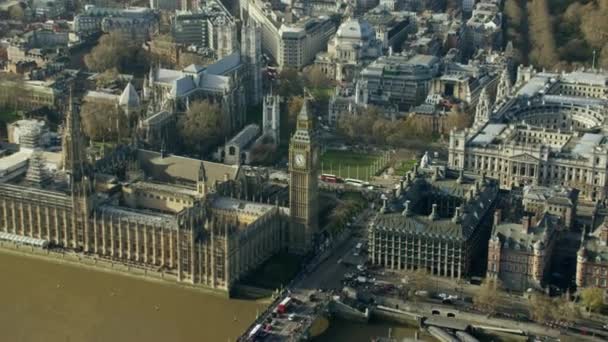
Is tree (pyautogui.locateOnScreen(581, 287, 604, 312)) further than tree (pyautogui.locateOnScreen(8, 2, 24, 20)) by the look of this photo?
No

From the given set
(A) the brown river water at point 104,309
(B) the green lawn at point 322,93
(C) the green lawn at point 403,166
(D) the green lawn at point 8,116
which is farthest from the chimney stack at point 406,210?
(D) the green lawn at point 8,116

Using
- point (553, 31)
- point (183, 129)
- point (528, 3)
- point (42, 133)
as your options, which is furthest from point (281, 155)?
Answer: point (528, 3)

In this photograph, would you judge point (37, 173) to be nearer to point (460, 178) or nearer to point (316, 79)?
point (460, 178)

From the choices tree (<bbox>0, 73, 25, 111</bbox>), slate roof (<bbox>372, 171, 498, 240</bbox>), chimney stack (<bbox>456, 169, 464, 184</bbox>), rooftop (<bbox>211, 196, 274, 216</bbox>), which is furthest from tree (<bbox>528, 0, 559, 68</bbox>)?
tree (<bbox>0, 73, 25, 111</bbox>)

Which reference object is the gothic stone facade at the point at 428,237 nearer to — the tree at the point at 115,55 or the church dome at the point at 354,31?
the church dome at the point at 354,31

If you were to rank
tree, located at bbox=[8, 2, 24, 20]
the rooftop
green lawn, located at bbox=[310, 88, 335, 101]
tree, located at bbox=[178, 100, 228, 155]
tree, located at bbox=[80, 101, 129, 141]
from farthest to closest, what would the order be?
tree, located at bbox=[8, 2, 24, 20]
green lawn, located at bbox=[310, 88, 335, 101]
tree, located at bbox=[80, 101, 129, 141]
tree, located at bbox=[178, 100, 228, 155]
the rooftop

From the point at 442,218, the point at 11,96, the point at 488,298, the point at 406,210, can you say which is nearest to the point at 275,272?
the point at 406,210

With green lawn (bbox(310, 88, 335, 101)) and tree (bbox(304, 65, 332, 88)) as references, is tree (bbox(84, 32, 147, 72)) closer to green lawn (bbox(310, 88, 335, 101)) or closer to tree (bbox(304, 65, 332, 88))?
tree (bbox(304, 65, 332, 88))
